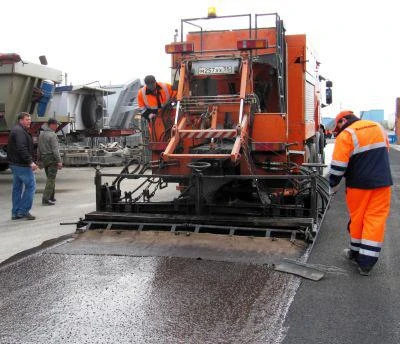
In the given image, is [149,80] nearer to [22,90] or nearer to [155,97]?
[155,97]

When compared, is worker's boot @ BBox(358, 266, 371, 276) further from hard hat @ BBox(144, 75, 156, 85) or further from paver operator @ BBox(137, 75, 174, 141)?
hard hat @ BBox(144, 75, 156, 85)

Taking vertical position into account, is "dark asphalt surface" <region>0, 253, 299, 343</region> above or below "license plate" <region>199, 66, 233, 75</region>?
below

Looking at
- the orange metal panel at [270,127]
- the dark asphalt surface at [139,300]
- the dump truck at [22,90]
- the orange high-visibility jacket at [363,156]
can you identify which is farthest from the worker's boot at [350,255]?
the dump truck at [22,90]

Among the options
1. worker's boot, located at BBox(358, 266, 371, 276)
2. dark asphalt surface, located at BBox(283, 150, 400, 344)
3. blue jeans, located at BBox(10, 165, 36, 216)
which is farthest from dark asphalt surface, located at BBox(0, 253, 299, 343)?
blue jeans, located at BBox(10, 165, 36, 216)

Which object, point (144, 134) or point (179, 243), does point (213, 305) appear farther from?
point (144, 134)

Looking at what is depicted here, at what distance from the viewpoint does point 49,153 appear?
30.7ft

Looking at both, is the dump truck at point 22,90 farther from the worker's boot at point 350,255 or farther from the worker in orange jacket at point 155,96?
the worker's boot at point 350,255

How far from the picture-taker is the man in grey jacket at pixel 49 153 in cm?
928

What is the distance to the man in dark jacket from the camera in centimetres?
776

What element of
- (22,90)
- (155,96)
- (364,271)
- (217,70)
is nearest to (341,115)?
(364,271)

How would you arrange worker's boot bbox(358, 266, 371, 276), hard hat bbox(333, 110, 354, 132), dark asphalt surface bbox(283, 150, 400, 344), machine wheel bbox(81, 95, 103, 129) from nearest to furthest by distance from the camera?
dark asphalt surface bbox(283, 150, 400, 344)
worker's boot bbox(358, 266, 371, 276)
hard hat bbox(333, 110, 354, 132)
machine wheel bbox(81, 95, 103, 129)

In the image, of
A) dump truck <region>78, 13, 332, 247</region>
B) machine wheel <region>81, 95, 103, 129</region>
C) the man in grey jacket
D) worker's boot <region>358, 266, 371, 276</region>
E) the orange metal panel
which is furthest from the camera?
machine wheel <region>81, 95, 103, 129</region>

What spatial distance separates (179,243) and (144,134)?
272 cm

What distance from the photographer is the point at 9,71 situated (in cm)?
1095
